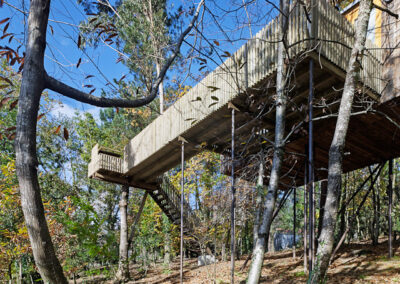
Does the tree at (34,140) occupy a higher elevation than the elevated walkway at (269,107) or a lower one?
lower

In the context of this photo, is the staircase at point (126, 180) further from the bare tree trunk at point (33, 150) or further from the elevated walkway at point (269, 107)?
the bare tree trunk at point (33, 150)

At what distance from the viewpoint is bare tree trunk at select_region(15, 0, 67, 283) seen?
257 centimetres

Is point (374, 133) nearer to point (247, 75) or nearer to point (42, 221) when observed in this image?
point (247, 75)

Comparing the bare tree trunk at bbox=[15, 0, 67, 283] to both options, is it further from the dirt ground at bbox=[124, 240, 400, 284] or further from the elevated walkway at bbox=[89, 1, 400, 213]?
the dirt ground at bbox=[124, 240, 400, 284]

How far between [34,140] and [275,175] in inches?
155

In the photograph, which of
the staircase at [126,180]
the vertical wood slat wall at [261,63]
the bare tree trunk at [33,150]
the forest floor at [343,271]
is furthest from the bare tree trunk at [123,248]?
the bare tree trunk at [33,150]

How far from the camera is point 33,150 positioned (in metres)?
2.66

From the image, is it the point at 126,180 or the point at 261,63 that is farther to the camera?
the point at 126,180

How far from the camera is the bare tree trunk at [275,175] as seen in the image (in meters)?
5.28

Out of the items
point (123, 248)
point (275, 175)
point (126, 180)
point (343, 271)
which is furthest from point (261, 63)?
point (123, 248)

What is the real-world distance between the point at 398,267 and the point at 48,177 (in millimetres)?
19155

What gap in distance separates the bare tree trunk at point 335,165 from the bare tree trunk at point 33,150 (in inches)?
138

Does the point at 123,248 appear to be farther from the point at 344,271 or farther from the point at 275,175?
the point at 275,175

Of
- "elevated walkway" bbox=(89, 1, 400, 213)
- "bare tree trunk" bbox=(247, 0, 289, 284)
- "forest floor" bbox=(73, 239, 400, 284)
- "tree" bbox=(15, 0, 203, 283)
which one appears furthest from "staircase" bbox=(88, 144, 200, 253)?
"tree" bbox=(15, 0, 203, 283)
